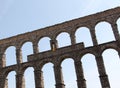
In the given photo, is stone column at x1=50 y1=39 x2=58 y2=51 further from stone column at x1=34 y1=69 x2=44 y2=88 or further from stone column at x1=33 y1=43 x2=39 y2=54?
stone column at x1=34 y1=69 x2=44 y2=88

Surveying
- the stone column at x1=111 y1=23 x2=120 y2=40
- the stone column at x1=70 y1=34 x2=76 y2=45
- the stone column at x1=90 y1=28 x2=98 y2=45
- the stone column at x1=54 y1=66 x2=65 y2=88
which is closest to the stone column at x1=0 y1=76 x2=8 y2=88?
the stone column at x1=54 y1=66 x2=65 y2=88

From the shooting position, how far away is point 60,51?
37.9 meters

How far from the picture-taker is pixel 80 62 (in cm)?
3659

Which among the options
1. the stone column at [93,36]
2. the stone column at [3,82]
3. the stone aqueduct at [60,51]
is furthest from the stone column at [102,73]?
the stone column at [3,82]

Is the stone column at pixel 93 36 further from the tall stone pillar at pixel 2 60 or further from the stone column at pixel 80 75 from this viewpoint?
the tall stone pillar at pixel 2 60

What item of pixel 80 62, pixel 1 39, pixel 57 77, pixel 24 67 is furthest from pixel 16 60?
pixel 80 62

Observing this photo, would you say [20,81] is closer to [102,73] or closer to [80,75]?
[80,75]

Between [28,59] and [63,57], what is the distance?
5.15 meters

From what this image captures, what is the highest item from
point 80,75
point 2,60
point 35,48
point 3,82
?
point 35,48

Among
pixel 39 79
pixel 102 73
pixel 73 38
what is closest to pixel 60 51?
pixel 73 38

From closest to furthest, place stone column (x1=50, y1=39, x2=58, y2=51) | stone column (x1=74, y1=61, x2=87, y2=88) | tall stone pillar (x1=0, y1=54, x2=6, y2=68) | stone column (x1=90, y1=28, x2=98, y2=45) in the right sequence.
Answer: stone column (x1=74, y1=61, x2=87, y2=88)
stone column (x1=90, y1=28, x2=98, y2=45)
stone column (x1=50, y1=39, x2=58, y2=51)
tall stone pillar (x1=0, y1=54, x2=6, y2=68)

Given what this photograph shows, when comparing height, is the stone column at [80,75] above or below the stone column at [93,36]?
below

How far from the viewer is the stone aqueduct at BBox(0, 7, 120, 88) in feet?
118

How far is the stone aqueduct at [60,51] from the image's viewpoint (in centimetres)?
3584
